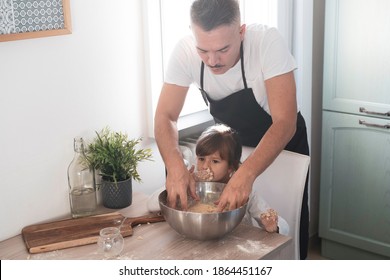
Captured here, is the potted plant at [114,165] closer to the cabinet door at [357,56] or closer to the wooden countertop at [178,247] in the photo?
the wooden countertop at [178,247]

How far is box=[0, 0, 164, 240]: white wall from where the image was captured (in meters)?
1.70

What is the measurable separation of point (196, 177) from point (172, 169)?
0.48 feet

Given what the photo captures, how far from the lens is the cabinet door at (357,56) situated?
2406 millimetres

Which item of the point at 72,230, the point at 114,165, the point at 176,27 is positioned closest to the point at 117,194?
the point at 114,165

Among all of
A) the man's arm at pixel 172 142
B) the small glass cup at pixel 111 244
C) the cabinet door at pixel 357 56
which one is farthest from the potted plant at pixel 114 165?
the cabinet door at pixel 357 56

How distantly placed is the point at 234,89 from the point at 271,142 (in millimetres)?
285

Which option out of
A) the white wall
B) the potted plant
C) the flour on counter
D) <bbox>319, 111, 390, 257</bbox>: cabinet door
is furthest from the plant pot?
<bbox>319, 111, 390, 257</bbox>: cabinet door

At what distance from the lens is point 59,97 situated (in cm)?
181

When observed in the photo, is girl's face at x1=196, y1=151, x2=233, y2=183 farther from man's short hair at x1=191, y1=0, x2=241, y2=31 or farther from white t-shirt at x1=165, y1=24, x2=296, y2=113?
man's short hair at x1=191, y1=0, x2=241, y2=31

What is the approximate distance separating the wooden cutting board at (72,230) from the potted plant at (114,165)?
8cm
